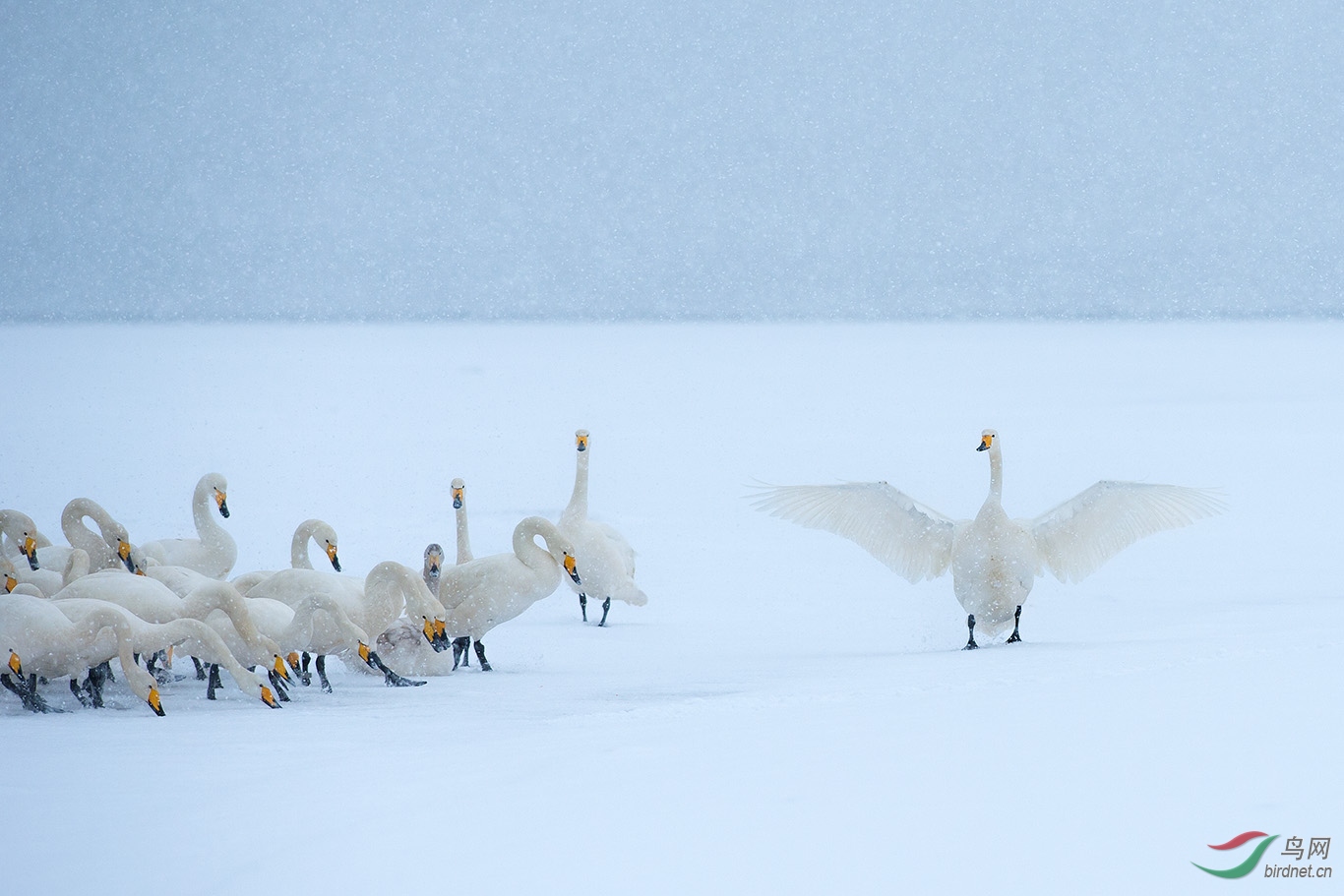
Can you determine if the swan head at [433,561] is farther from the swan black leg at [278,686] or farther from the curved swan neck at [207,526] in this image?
the curved swan neck at [207,526]

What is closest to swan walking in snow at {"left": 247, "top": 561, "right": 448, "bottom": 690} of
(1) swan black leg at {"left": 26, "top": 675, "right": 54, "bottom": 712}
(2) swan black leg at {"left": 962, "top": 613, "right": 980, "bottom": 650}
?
(1) swan black leg at {"left": 26, "top": 675, "right": 54, "bottom": 712}

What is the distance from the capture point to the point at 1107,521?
23.2 feet

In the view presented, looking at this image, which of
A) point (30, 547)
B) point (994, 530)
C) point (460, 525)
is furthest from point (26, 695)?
point (994, 530)

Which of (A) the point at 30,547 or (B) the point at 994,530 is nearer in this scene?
(B) the point at 994,530

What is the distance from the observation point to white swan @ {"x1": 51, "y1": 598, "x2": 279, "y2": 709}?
5.30 m

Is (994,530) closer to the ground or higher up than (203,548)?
higher up

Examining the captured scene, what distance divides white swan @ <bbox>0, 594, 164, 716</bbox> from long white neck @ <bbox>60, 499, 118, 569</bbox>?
5.95 ft

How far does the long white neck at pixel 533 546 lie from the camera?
671 centimetres

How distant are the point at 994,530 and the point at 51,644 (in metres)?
4.15

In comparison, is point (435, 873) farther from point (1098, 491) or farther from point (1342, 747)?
Result: point (1098, 491)

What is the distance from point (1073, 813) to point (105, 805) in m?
2.59

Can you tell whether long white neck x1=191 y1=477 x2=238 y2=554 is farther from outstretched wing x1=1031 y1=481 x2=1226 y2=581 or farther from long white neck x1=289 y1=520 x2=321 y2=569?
outstretched wing x1=1031 y1=481 x2=1226 y2=581

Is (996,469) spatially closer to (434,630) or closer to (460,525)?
(460,525)

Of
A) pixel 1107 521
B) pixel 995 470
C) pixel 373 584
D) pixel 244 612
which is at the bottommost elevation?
pixel 244 612
